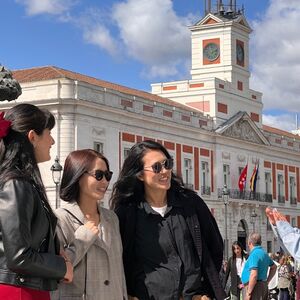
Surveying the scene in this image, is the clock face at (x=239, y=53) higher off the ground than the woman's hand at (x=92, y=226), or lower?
higher

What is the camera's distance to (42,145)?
12.7 feet

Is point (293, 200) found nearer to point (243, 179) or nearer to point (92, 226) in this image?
point (243, 179)

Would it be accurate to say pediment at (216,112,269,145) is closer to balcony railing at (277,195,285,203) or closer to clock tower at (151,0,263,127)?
clock tower at (151,0,263,127)

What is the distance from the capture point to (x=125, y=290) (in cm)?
452

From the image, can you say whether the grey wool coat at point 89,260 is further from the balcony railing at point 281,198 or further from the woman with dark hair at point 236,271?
the balcony railing at point 281,198

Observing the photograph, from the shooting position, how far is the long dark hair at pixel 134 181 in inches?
197

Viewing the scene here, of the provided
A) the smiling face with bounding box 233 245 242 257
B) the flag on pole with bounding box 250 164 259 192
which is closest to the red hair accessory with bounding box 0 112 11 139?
the smiling face with bounding box 233 245 242 257

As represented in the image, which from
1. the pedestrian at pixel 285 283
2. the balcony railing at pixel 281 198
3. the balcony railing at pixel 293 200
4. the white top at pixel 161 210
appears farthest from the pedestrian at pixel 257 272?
the balcony railing at pixel 293 200

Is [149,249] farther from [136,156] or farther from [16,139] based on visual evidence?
[16,139]

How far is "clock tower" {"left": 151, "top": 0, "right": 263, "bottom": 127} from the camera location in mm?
43781

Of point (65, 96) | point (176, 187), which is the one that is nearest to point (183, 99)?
point (65, 96)

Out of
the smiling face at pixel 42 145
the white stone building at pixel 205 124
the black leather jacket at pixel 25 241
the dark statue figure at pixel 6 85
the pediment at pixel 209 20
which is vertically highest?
the pediment at pixel 209 20

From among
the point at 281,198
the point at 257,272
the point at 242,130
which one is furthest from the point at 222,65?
the point at 257,272

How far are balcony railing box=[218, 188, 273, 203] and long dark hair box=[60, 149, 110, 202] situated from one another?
119 feet
